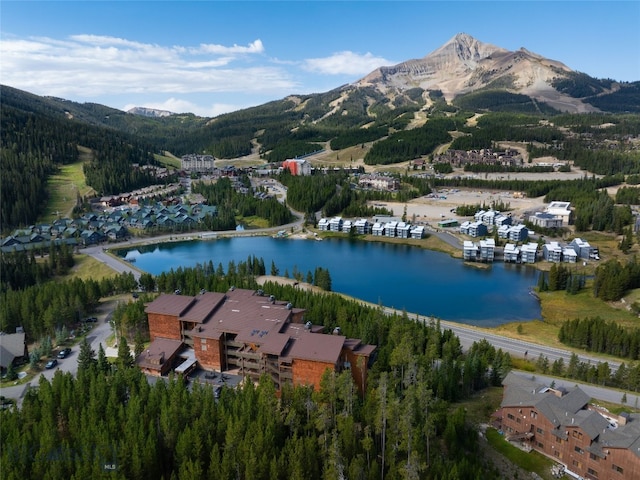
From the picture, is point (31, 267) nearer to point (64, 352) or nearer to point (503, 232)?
point (64, 352)

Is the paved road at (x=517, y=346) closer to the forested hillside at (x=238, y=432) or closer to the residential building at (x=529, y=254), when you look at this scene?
the forested hillside at (x=238, y=432)

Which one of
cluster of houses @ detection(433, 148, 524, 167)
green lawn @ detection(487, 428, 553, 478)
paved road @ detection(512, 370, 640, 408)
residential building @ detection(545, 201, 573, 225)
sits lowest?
green lawn @ detection(487, 428, 553, 478)

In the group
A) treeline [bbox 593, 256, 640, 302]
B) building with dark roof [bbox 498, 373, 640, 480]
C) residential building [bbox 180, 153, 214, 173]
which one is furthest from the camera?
residential building [bbox 180, 153, 214, 173]

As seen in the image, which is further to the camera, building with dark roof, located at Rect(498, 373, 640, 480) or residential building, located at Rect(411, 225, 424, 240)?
residential building, located at Rect(411, 225, 424, 240)

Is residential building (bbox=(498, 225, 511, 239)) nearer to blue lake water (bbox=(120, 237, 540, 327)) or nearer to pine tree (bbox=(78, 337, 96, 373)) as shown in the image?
blue lake water (bbox=(120, 237, 540, 327))

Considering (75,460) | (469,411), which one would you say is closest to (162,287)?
(75,460)

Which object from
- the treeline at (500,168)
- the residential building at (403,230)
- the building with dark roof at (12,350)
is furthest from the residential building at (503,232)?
the building with dark roof at (12,350)

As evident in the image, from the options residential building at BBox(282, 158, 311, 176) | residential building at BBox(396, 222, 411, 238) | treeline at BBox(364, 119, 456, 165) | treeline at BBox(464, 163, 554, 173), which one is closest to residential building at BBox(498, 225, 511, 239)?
residential building at BBox(396, 222, 411, 238)
